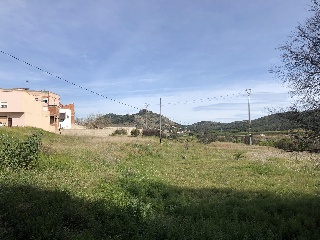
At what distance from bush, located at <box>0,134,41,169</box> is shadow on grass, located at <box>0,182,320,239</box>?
12.3 feet

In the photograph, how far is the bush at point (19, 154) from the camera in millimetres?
14289

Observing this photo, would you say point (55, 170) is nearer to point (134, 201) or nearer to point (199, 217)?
point (134, 201)

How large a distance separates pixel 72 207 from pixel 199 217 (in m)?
4.50

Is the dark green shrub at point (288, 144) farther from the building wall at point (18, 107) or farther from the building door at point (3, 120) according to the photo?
the building door at point (3, 120)

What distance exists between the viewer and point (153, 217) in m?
10.7

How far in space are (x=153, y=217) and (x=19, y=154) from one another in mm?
7853

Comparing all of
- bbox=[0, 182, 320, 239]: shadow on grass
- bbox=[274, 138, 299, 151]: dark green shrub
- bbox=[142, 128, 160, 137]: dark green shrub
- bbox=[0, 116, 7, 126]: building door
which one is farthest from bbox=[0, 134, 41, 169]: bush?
bbox=[142, 128, 160, 137]: dark green shrub

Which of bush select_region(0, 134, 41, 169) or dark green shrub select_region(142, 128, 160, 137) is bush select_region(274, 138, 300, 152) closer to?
bush select_region(0, 134, 41, 169)

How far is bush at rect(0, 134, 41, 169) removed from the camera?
1429cm

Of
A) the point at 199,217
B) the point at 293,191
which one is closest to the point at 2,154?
the point at 199,217

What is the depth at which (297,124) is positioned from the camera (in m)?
10.4

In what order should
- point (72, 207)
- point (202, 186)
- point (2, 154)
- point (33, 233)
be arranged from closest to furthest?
point (33, 233)
point (72, 207)
point (2, 154)
point (202, 186)

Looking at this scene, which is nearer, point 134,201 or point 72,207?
point 72,207

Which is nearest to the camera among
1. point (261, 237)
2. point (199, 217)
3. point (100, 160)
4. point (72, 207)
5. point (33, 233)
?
point (33, 233)
